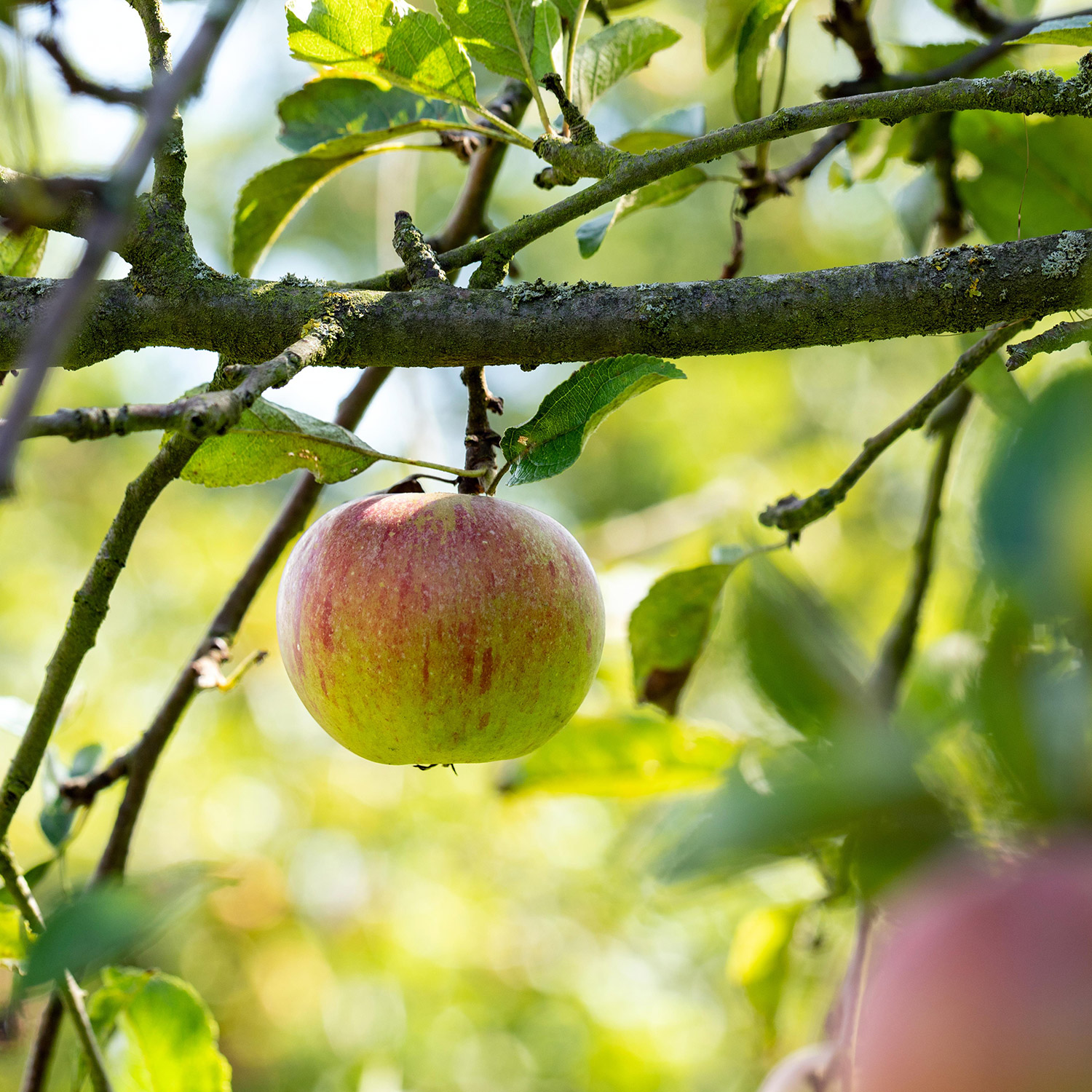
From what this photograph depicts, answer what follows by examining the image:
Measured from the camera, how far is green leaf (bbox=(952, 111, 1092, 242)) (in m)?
0.76

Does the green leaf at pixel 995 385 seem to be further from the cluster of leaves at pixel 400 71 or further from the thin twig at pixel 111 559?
the thin twig at pixel 111 559

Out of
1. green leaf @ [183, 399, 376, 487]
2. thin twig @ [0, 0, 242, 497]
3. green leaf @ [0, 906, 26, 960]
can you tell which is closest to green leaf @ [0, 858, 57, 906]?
green leaf @ [0, 906, 26, 960]

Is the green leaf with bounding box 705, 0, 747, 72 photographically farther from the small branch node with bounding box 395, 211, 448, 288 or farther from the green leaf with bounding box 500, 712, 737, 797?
the green leaf with bounding box 500, 712, 737, 797

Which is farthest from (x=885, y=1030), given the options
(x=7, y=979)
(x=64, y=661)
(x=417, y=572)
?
(x=7, y=979)

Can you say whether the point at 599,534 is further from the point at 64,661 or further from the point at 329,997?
the point at 64,661

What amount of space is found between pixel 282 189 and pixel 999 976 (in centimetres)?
71

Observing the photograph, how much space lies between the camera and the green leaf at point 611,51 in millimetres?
718

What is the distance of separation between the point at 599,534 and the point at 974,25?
1.32m

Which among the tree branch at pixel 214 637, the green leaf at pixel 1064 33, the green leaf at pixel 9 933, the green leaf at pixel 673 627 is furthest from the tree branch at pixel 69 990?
the green leaf at pixel 1064 33

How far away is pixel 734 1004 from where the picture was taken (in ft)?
6.91

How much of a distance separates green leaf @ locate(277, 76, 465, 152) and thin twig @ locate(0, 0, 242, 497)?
50cm

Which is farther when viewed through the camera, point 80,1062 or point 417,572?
point 80,1062

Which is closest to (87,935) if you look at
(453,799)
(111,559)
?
(111,559)

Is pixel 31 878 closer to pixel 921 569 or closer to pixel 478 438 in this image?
pixel 478 438
